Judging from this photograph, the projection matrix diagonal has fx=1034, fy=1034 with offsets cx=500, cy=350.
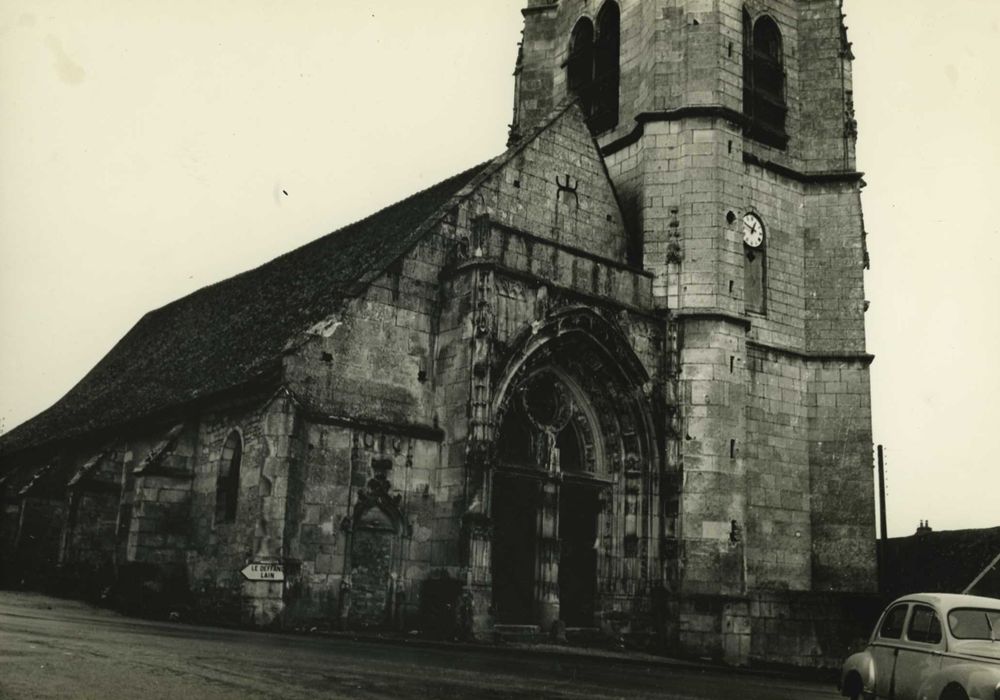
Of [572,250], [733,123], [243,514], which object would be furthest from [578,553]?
[733,123]

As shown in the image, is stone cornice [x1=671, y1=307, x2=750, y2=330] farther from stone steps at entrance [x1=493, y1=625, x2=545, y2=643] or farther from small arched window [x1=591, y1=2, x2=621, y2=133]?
stone steps at entrance [x1=493, y1=625, x2=545, y2=643]

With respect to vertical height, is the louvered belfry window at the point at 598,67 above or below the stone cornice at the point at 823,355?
above

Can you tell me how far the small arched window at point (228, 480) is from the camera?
68.0 feet

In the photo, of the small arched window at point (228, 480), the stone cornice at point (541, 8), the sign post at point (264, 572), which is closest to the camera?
the sign post at point (264, 572)

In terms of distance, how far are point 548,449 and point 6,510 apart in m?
17.4

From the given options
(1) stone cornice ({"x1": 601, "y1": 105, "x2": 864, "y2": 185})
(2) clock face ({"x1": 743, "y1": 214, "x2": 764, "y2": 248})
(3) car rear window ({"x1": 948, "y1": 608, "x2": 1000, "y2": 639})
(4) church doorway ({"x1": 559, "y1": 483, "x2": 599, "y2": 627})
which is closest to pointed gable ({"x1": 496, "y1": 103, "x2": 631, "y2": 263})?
(1) stone cornice ({"x1": 601, "y1": 105, "x2": 864, "y2": 185})

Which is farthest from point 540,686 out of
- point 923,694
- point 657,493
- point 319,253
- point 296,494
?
point 319,253

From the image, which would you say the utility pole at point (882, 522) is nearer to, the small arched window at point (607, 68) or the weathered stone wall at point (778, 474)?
the weathered stone wall at point (778, 474)

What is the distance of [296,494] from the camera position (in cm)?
1798

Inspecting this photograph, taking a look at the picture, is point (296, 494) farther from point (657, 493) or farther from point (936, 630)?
point (936, 630)

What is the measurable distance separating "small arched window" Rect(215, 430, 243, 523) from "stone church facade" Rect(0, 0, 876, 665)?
2.5 inches

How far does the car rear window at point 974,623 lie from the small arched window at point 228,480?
47.1ft

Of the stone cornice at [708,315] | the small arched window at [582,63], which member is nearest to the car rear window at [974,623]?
the stone cornice at [708,315]

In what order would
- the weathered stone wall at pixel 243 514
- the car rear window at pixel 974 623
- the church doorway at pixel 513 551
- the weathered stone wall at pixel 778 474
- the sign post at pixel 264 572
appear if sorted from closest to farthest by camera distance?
the car rear window at pixel 974 623 < the sign post at pixel 264 572 < the weathered stone wall at pixel 243 514 < the church doorway at pixel 513 551 < the weathered stone wall at pixel 778 474
